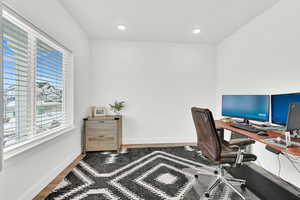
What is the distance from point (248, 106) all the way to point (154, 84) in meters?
2.06

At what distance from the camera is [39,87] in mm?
1773

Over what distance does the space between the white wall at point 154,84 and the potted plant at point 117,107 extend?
0.41 ft

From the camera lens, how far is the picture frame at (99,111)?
328 centimetres

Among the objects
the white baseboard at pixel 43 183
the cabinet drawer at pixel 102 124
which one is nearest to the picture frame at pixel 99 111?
the cabinet drawer at pixel 102 124

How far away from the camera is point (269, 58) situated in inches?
88.5

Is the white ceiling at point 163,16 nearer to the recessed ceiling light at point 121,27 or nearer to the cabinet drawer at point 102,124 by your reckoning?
the recessed ceiling light at point 121,27

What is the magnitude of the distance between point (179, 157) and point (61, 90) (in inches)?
96.7

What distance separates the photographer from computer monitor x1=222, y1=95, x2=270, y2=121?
6.66ft

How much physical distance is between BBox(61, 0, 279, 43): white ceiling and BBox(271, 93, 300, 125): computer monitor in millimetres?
1463

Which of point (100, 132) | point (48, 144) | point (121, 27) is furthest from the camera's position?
point (100, 132)

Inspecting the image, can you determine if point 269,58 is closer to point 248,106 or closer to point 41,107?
point 248,106

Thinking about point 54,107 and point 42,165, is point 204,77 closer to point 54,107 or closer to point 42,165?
point 54,107

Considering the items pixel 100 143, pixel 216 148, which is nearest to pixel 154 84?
pixel 100 143

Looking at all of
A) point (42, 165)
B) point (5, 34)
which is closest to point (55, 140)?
point (42, 165)
